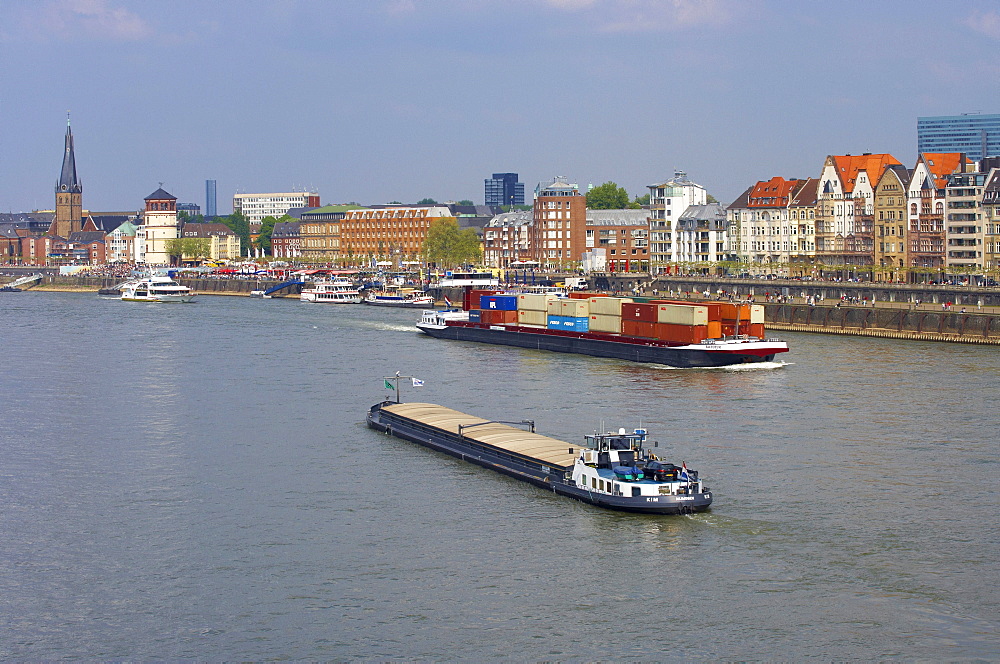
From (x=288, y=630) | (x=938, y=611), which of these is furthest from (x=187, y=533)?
(x=938, y=611)

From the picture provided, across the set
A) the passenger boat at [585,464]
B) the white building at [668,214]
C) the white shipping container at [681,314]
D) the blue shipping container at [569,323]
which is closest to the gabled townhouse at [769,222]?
the white building at [668,214]

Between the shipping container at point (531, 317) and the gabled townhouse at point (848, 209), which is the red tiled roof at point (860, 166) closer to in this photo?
the gabled townhouse at point (848, 209)

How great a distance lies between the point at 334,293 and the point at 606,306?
3205 inches

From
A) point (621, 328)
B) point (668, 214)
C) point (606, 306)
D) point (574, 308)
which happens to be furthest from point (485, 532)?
point (668, 214)

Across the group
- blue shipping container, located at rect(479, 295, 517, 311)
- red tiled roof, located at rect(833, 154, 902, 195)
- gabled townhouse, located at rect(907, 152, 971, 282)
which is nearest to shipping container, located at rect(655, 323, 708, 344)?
blue shipping container, located at rect(479, 295, 517, 311)

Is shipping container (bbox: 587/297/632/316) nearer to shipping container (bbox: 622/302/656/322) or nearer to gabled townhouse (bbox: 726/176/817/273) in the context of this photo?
shipping container (bbox: 622/302/656/322)

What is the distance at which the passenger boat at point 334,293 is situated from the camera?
537 ft

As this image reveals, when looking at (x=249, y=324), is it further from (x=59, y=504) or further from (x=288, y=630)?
(x=288, y=630)

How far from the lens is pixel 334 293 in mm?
166375

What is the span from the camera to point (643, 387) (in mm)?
67188

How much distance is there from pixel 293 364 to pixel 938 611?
5374 centimetres

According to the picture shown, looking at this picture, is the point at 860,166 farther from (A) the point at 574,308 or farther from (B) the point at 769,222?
(A) the point at 574,308

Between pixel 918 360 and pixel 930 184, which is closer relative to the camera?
pixel 918 360

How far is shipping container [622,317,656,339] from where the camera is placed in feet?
275
